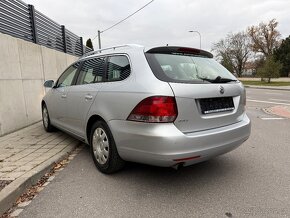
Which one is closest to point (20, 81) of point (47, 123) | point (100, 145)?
point (47, 123)

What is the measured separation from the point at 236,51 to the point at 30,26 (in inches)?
2505

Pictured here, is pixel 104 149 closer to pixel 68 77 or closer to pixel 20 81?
pixel 68 77

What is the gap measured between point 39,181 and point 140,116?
1.76 metres

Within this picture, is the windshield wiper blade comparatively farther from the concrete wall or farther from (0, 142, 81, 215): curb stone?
the concrete wall

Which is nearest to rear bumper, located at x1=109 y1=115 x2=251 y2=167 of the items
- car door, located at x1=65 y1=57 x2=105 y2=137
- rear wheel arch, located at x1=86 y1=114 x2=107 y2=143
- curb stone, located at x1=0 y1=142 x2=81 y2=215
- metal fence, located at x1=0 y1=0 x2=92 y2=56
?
rear wheel arch, located at x1=86 y1=114 x2=107 y2=143

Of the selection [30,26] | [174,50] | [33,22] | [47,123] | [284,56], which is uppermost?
[284,56]

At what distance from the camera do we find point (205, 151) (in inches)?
127

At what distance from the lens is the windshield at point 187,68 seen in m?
3.34

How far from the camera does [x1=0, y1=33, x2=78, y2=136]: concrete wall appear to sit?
6.36 m

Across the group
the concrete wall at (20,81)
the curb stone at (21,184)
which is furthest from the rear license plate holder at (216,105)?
the concrete wall at (20,81)

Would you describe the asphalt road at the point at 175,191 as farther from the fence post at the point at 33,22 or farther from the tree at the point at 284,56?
the tree at the point at 284,56

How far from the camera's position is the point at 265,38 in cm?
6269

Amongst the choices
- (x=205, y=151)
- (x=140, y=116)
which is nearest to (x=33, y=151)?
(x=140, y=116)

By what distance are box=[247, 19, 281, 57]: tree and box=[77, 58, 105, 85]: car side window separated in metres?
63.4
